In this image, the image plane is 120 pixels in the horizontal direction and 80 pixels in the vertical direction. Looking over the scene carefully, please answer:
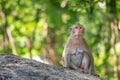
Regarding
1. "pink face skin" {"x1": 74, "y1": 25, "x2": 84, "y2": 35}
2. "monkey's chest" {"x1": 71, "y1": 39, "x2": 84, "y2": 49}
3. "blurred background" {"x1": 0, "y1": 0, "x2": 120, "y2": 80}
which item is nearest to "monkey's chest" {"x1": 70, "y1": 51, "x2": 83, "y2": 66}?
"monkey's chest" {"x1": 71, "y1": 39, "x2": 84, "y2": 49}

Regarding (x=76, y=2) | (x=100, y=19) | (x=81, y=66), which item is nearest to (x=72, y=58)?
(x=81, y=66)

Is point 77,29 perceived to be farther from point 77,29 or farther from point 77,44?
point 77,44

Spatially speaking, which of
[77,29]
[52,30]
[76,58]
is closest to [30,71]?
[76,58]

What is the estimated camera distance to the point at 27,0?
18.1 m

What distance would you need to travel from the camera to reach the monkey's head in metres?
10.8

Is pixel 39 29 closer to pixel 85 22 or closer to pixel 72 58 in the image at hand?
pixel 85 22

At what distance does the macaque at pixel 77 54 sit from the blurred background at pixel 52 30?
430cm

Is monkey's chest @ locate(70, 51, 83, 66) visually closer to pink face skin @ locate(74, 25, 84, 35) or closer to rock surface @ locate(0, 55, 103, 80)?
pink face skin @ locate(74, 25, 84, 35)

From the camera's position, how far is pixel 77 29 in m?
10.9

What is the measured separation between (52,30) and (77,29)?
473 inches

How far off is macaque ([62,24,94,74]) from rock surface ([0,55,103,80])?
124cm

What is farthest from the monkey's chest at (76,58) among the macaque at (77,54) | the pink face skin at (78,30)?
the pink face skin at (78,30)

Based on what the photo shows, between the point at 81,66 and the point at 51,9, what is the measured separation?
820 cm

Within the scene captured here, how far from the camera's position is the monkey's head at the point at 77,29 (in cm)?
1077
